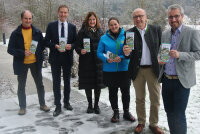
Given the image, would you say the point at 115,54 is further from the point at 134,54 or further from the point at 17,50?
the point at 17,50

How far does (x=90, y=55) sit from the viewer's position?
436cm

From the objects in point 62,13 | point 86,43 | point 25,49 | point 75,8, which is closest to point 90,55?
point 86,43

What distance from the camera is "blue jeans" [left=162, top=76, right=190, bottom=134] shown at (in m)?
2.86

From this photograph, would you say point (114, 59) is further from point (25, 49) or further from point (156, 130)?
point (25, 49)

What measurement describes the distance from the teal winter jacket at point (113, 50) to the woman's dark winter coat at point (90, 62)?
433 mm

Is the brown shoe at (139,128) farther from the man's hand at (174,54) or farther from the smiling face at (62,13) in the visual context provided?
the smiling face at (62,13)

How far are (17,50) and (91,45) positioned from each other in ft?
4.66

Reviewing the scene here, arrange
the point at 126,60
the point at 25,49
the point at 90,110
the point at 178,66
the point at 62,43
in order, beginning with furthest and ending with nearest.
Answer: the point at 90,110
the point at 25,49
the point at 62,43
the point at 126,60
the point at 178,66

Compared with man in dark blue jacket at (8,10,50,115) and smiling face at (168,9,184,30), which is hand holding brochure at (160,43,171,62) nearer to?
smiling face at (168,9,184,30)

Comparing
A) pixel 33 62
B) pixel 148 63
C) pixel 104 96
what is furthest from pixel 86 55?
pixel 104 96

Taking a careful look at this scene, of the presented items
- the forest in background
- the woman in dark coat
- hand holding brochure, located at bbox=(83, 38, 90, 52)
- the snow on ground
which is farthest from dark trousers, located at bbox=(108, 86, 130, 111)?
the forest in background

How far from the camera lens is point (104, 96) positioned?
5.82 m

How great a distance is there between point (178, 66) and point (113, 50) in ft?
4.29

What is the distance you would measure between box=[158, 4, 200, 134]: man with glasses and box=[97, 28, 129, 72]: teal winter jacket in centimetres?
93
